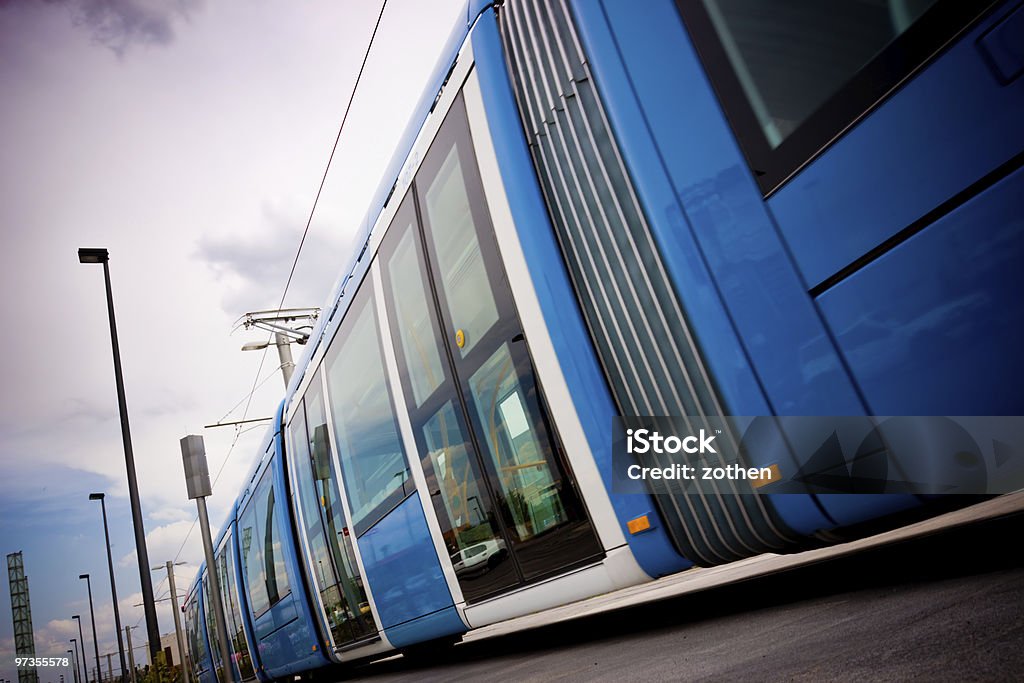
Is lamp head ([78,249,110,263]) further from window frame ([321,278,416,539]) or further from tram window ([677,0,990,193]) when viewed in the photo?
tram window ([677,0,990,193])

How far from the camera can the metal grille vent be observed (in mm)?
2885

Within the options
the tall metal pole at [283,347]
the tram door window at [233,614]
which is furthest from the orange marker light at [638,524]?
the tall metal pole at [283,347]

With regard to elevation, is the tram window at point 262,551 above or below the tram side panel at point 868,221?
above

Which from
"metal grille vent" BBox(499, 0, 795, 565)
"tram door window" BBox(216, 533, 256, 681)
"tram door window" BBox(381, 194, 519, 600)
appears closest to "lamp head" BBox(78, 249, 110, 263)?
"tram door window" BBox(216, 533, 256, 681)

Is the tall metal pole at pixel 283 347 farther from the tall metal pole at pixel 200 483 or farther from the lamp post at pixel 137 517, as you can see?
the tall metal pole at pixel 200 483

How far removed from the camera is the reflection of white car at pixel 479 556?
432cm

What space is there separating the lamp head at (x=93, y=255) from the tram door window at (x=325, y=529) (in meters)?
7.75

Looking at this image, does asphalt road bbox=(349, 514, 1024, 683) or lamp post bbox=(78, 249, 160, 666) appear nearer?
asphalt road bbox=(349, 514, 1024, 683)

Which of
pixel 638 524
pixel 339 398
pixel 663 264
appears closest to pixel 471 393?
pixel 638 524

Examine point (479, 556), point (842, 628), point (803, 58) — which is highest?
point (803, 58)

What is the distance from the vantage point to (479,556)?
4531 mm

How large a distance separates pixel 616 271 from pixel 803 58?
1.09m

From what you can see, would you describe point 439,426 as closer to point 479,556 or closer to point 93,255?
point 479,556

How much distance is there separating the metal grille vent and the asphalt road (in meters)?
0.41
